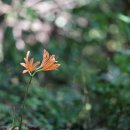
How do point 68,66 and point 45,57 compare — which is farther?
point 68,66

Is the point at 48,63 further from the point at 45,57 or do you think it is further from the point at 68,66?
the point at 68,66

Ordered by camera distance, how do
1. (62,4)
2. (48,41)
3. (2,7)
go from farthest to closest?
(62,4)
(48,41)
(2,7)

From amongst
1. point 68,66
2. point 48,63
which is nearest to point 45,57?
point 48,63

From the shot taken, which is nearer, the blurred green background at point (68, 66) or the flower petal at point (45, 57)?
the flower petal at point (45, 57)

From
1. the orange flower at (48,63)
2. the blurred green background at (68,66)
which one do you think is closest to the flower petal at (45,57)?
the orange flower at (48,63)

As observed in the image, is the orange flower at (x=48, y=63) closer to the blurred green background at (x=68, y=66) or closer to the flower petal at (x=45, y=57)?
the flower petal at (x=45, y=57)

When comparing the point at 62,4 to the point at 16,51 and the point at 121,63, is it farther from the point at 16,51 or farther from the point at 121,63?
the point at 121,63

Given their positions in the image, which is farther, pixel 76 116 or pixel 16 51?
pixel 16 51

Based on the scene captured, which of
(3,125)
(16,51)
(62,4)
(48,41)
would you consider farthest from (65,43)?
(3,125)
